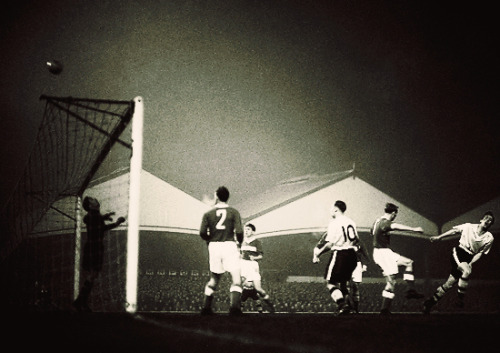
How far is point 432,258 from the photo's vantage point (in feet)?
59.3

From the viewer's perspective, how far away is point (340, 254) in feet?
29.3

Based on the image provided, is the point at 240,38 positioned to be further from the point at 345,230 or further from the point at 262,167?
the point at 345,230

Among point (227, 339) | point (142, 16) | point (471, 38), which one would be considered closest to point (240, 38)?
point (142, 16)

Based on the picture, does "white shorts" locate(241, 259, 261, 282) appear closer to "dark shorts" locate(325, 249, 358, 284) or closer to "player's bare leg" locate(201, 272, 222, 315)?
"dark shorts" locate(325, 249, 358, 284)

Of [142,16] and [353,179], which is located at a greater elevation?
[142,16]

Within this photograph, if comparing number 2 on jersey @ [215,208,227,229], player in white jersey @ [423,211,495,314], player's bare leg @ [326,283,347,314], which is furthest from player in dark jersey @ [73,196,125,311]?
player in white jersey @ [423,211,495,314]

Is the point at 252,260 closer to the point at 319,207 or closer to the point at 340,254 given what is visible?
the point at 340,254

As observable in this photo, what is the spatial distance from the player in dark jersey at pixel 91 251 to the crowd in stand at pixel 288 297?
463 cm

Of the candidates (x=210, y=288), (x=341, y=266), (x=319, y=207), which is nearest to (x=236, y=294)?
(x=210, y=288)

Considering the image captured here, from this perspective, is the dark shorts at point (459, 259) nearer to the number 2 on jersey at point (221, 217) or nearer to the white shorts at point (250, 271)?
the white shorts at point (250, 271)

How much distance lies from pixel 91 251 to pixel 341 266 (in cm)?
385

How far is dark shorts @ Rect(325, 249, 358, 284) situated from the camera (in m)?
8.80

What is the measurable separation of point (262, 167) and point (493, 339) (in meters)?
12.9

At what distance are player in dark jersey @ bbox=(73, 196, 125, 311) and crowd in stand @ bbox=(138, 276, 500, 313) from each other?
4.63 meters
